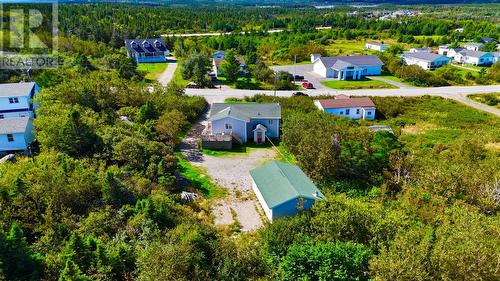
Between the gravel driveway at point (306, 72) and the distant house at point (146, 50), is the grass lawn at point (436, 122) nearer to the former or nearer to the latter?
the gravel driveway at point (306, 72)

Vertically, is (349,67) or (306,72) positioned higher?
(349,67)

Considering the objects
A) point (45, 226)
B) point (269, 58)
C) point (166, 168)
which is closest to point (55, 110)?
point (166, 168)

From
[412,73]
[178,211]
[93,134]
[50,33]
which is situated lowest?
[178,211]

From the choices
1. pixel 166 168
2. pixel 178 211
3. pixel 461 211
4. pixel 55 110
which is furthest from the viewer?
pixel 55 110

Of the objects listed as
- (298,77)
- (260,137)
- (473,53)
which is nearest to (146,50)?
(298,77)

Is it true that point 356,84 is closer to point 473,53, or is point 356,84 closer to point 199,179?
point 473,53

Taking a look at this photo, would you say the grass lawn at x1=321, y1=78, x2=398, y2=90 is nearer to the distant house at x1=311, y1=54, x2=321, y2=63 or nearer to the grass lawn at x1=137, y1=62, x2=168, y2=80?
the distant house at x1=311, y1=54, x2=321, y2=63

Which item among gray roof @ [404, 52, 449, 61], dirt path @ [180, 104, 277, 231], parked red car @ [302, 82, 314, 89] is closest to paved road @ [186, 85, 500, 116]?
parked red car @ [302, 82, 314, 89]

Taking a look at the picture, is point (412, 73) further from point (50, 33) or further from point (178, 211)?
point (50, 33)
